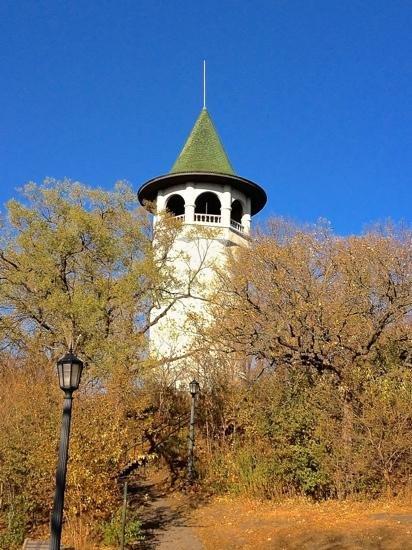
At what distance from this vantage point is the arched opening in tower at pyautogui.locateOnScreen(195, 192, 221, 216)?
96.9ft

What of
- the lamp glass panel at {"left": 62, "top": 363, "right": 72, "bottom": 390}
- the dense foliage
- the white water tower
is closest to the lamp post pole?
the lamp glass panel at {"left": 62, "top": 363, "right": 72, "bottom": 390}

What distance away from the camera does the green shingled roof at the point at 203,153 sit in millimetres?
28109

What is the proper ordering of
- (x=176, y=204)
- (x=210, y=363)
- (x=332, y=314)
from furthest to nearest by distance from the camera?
(x=176, y=204), (x=210, y=363), (x=332, y=314)

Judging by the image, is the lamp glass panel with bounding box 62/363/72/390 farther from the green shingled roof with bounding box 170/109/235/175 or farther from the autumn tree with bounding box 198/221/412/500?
the green shingled roof with bounding box 170/109/235/175

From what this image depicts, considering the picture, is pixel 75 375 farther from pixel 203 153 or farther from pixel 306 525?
pixel 203 153

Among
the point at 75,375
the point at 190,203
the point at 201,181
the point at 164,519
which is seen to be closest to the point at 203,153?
the point at 201,181

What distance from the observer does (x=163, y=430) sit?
1800 centimetres

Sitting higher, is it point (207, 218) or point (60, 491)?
point (207, 218)

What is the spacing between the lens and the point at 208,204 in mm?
29953

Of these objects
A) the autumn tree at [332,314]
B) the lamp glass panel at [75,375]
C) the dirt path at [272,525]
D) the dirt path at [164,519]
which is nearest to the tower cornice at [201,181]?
the autumn tree at [332,314]

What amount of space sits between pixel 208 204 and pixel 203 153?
8.41ft

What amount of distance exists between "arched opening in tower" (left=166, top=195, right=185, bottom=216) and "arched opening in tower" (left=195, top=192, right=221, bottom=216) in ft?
2.36

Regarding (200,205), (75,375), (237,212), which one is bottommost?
(75,375)

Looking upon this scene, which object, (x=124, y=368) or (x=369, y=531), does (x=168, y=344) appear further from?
(x=369, y=531)
